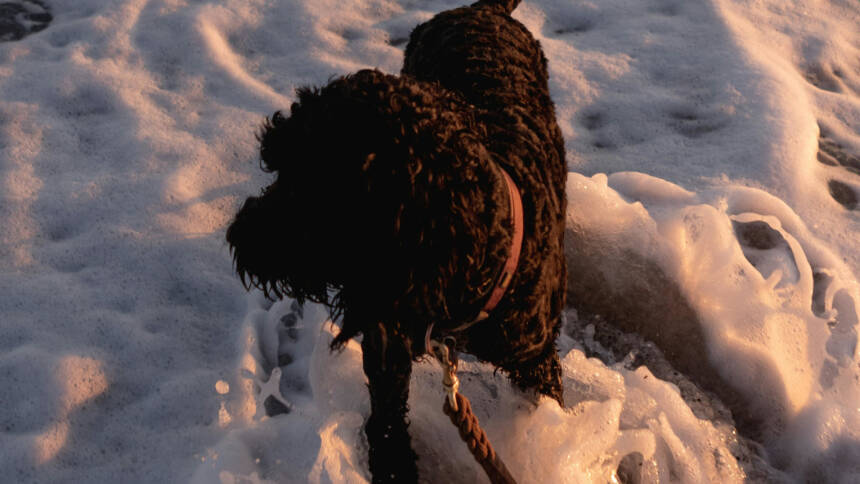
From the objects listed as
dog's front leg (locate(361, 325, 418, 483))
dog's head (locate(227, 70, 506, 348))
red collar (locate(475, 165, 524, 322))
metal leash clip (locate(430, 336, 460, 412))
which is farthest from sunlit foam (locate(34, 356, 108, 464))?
red collar (locate(475, 165, 524, 322))

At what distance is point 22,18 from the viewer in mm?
4539

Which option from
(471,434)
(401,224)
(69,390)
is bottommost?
(69,390)

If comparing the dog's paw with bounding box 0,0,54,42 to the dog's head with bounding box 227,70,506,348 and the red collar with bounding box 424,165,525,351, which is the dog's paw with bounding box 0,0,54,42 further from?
the red collar with bounding box 424,165,525,351

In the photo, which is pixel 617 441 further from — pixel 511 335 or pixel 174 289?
pixel 174 289

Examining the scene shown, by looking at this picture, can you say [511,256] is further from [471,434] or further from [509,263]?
[471,434]

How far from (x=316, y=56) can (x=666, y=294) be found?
2.89m

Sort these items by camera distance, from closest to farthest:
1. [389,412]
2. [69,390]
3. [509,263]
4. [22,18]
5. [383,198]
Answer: [383,198], [509,263], [389,412], [69,390], [22,18]

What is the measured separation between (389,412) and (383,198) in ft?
3.38

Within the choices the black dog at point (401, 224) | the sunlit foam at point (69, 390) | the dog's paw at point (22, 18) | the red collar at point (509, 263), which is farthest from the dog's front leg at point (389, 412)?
the dog's paw at point (22, 18)

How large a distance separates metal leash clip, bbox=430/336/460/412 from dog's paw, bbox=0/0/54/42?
14.3 feet

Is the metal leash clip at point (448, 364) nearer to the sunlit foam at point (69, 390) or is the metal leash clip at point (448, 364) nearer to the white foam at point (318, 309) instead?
the white foam at point (318, 309)

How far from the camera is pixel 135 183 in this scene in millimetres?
3396

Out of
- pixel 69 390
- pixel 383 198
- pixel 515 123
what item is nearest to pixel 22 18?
pixel 69 390

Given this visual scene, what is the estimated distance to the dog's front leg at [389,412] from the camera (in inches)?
73.2
